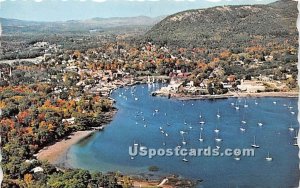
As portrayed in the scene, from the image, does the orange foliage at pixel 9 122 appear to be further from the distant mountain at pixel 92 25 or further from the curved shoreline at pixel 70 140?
the distant mountain at pixel 92 25

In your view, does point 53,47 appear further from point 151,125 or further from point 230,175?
point 230,175

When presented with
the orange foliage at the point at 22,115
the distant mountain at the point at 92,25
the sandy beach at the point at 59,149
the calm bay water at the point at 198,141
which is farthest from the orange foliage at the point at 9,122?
the distant mountain at the point at 92,25

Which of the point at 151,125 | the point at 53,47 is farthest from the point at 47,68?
the point at 151,125

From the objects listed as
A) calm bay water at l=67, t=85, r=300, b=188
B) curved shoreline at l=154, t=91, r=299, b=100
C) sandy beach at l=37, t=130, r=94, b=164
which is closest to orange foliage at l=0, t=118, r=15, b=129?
sandy beach at l=37, t=130, r=94, b=164

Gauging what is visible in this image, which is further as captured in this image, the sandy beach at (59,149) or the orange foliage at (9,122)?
the sandy beach at (59,149)

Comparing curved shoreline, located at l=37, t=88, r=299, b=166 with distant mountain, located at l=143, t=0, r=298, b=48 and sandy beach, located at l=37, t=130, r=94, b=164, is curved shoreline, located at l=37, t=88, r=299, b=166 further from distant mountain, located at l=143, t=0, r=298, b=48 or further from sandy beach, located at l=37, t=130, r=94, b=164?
distant mountain, located at l=143, t=0, r=298, b=48
